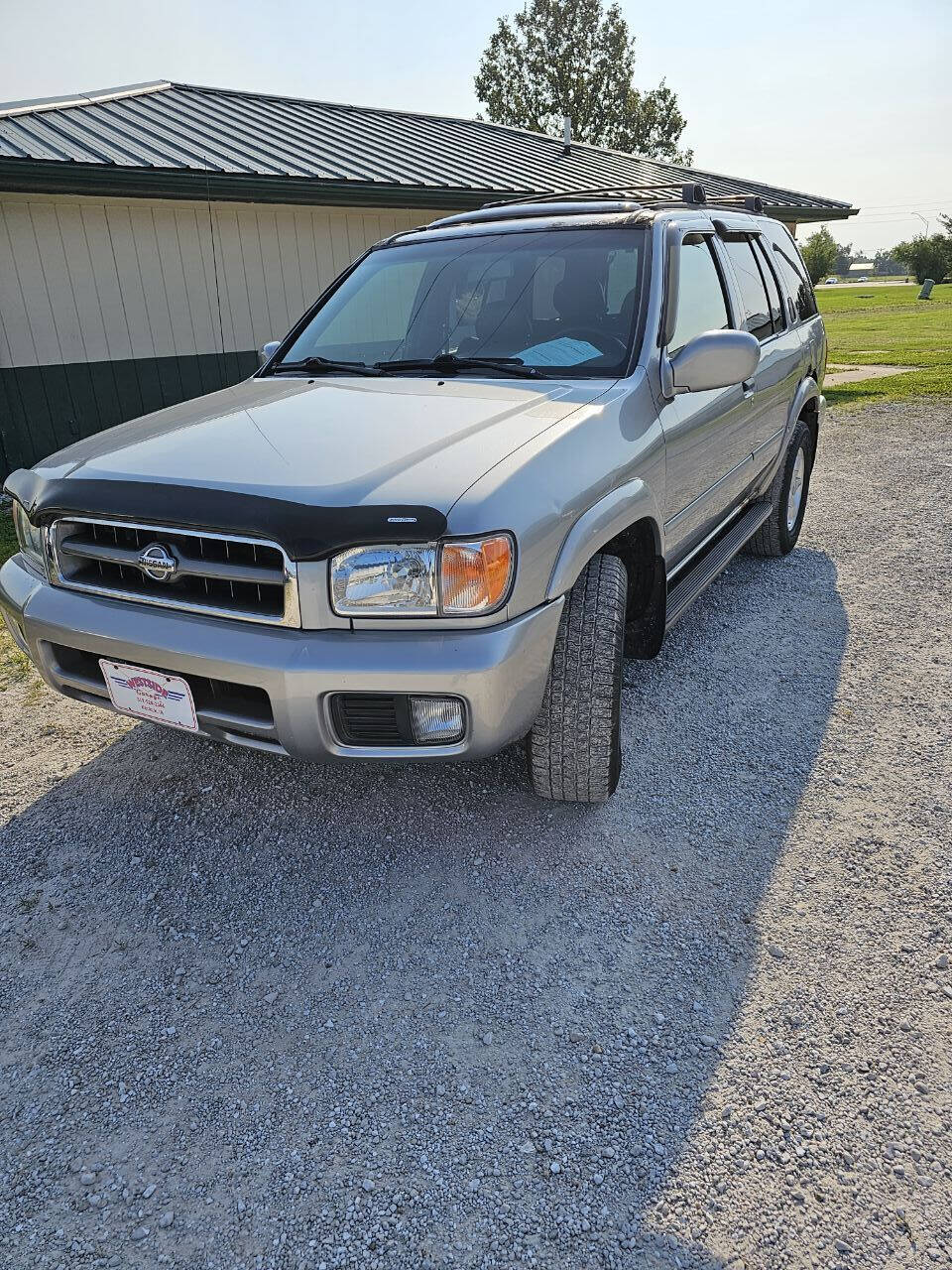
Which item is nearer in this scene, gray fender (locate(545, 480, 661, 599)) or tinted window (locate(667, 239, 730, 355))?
gray fender (locate(545, 480, 661, 599))

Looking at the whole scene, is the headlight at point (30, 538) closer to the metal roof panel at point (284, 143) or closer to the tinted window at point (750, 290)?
the tinted window at point (750, 290)

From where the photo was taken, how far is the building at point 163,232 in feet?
24.9

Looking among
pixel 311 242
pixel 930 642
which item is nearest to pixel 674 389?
pixel 930 642

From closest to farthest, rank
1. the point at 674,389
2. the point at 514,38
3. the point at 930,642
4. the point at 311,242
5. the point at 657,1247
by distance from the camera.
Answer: the point at 657,1247 < the point at 674,389 < the point at 930,642 < the point at 311,242 < the point at 514,38

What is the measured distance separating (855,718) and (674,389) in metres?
1.51

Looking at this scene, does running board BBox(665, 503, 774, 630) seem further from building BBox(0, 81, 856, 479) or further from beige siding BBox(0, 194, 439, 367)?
beige siding BBox(0, 194, 439, 367)

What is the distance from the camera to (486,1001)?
7.29 feet

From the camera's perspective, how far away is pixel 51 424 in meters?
8.02

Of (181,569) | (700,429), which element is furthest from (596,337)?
(181,569)

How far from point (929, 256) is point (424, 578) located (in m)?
65.2

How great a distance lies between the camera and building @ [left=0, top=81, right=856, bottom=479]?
759cm

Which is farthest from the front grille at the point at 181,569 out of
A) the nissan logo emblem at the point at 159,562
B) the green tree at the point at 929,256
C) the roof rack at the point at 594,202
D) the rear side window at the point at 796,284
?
the green tree at the point at 929,256

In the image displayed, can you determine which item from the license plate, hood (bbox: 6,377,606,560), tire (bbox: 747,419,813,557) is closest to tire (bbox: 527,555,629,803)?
hood (bbox: 6,377,606,560)

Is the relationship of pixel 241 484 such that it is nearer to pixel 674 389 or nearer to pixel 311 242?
pixel 674 389
